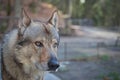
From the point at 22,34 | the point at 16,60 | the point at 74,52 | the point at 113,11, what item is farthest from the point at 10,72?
the point at 113,11

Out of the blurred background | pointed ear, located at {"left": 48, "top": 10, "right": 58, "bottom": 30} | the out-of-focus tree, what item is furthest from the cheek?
the out-of-focus tree

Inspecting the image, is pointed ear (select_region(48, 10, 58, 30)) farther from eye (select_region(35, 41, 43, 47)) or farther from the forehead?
eye (select_region(35, 41, 43, 47))

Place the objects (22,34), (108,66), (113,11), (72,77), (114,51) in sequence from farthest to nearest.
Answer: (113,11) < (114,51) < (108,66) < (72,77) < (22,34)

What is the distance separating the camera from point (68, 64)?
40.3 feet

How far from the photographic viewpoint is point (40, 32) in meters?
4.82

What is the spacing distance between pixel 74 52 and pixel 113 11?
22.2 metres

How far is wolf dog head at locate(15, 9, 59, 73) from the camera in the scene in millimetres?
4543

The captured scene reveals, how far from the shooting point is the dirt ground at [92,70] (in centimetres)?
955

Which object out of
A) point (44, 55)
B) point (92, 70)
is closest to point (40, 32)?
point (44, 55)

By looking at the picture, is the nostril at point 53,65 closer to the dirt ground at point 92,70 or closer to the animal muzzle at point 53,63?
the animal muzzle at point 53,63

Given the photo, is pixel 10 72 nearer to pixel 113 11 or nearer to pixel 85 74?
pixel 85 74

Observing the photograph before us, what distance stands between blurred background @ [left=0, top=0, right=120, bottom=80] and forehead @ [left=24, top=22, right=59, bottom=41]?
12.0 feet

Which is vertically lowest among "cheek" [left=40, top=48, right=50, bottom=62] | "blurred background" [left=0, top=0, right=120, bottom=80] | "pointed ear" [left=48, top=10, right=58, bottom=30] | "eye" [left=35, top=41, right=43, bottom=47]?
"blurred background" [left=0, top=0, right=120, bottom=80]

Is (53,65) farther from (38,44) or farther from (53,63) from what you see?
(38,44)
